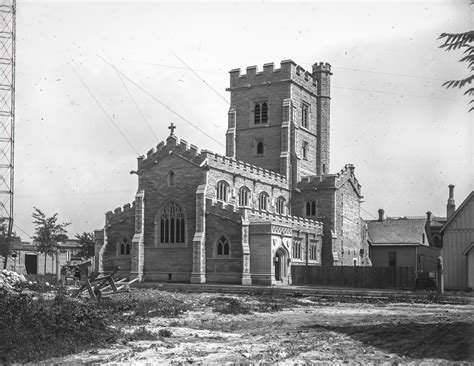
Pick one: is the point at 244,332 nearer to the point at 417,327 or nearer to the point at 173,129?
the point at 417,327

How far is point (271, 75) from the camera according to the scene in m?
59.8

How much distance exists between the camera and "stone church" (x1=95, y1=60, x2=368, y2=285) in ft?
149

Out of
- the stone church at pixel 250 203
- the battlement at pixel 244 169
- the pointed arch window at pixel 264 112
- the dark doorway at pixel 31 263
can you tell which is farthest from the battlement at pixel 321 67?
the dark doorway at pixel 31 263

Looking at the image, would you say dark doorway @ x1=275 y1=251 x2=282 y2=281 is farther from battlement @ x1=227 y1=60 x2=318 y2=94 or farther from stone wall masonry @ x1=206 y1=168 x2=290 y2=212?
battlement @ x1=227 y1=60 x2=318 y2=94

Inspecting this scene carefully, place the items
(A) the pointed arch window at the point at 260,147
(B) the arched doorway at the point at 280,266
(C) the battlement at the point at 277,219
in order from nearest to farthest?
(C) the battlement at the point at 277,219
(B) the arched doorway at the point at 280,266
(A) the pointed arch window at the point at 260,147

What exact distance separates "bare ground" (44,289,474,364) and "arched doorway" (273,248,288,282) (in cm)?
2273

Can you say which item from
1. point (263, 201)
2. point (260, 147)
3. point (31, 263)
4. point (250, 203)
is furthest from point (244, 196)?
point (31, 263)

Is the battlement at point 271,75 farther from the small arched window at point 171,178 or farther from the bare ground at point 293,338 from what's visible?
the bare ground at point 293,338

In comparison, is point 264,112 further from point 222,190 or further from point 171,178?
point 171,178

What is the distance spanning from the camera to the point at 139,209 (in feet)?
161

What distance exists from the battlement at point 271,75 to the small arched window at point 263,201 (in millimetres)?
12003

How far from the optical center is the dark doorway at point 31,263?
70250 mm

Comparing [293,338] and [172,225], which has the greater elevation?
[172,225]

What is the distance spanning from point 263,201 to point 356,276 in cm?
1221
